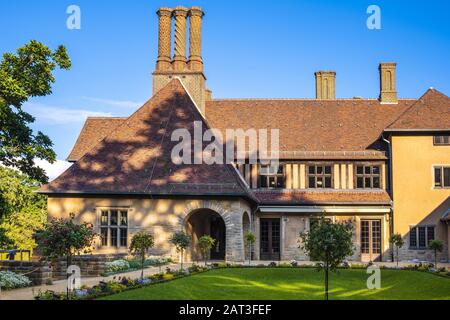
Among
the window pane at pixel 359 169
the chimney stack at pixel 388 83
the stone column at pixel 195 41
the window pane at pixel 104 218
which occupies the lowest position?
the window pane at pixel 104 218

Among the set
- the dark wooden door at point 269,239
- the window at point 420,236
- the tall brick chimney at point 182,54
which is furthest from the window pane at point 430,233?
the tall brick chimney at point 182,54

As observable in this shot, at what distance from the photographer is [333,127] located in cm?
3619

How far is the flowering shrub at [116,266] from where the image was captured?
868 inches

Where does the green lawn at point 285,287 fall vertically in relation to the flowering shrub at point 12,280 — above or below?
below

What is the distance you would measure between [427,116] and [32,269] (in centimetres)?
2246

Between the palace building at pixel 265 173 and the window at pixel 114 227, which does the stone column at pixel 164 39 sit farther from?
the window at pixel 114 227

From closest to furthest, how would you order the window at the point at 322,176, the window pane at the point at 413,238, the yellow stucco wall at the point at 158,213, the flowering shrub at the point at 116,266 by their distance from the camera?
the flowering shrub at the point at 116,266
the yellow stucco wall at the point at 158,213
the window pane at the point at 413,238
the window at the point at 322,176

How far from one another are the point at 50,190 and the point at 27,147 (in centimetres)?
212

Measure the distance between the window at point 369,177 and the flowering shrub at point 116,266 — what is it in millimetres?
15114

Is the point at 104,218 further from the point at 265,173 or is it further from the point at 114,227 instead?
the point at 265,173

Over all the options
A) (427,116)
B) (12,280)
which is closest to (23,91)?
(12,280)

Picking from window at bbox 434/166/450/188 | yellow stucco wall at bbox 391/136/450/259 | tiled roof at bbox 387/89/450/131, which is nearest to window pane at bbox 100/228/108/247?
yellow stucco wall at bbox 391/136/450/259

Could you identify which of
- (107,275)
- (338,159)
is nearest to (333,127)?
(338,159)

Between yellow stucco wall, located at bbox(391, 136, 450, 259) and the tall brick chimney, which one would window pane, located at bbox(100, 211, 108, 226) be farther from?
yellow stucco wall, located at bbox(391, 136, 450, 259)
